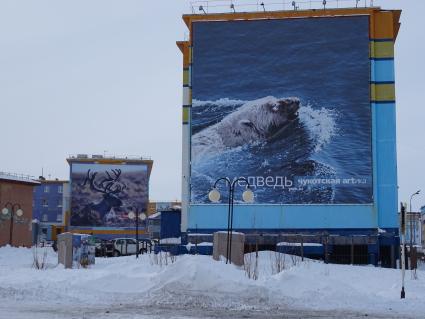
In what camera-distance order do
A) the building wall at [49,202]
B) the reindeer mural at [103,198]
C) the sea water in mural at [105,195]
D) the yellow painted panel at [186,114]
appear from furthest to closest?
1. the building wall at [49,202]
2. the sea water in mural at [105,195]
3. the reindeer mural at [103,198]
4. the yellow painted panel at [186,114]

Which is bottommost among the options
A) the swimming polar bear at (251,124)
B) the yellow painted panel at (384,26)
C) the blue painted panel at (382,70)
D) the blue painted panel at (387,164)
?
the blue painted panel at (387,164)

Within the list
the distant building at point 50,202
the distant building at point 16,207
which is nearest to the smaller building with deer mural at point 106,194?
the distant building at point 50,202

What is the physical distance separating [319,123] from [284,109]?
8.35 feet

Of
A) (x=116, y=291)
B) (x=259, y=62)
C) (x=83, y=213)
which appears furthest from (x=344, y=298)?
(x=83, y=213)

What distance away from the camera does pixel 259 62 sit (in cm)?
4466

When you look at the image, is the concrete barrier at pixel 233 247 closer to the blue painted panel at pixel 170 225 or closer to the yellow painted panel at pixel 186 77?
the yellow painted panel at pixel 186 77

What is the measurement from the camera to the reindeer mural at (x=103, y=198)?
89.2m

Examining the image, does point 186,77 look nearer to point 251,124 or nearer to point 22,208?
point 251,124

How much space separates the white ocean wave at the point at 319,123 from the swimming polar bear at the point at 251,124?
2.64 ft

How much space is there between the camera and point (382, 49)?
43656mm

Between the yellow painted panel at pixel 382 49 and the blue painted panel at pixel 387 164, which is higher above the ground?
the yellow painted panel at pixel 382 49

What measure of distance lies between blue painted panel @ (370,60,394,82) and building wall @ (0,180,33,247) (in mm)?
32580

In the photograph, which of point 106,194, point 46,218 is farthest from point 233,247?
point 46,218

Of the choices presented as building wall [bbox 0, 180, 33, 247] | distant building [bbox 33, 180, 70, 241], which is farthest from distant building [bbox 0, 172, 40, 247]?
distant building [bbox 33, 180, 70, 241]
